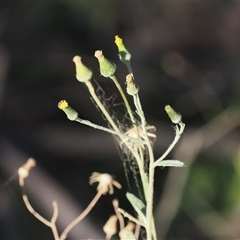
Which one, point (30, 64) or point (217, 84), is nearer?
point (30, 64)

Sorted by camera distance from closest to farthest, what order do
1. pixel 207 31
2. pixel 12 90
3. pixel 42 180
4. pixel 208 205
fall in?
pixel 42 180 → pixel 208 205 → pixel 12 90 → pixel 207 31

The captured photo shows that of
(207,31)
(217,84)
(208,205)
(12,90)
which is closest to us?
(208,205)

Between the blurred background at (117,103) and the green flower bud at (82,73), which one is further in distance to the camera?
the blurred background at (117,103)

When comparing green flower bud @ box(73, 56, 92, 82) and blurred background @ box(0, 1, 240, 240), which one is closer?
green flower bud @ box(73, 56, 92, 82)

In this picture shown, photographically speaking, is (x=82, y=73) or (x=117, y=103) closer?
(x=82, y=73)

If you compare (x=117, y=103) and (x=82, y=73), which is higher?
(x=117, y=103)

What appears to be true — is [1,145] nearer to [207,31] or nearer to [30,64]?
[30,64]

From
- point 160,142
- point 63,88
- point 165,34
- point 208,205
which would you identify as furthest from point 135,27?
point 208,205

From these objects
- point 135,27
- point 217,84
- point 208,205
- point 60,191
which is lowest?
point 208,205
